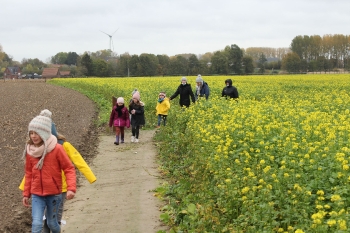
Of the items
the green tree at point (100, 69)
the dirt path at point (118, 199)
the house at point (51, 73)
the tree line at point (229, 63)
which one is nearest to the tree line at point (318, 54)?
the tree line at point (229, 63)

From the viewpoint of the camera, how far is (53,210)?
6086mm

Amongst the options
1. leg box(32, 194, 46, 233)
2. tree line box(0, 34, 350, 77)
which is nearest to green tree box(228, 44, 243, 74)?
tree line box(0, 34, 350, 77)

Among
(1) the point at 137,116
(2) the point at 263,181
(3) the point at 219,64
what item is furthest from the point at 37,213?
(3) the point at 219,64

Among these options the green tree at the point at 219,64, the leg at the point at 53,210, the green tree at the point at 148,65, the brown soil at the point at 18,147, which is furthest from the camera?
the green tree at the point at 148,65

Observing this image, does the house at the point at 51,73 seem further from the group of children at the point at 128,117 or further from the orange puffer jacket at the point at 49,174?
the orange puffer jacket at the point at 49,174

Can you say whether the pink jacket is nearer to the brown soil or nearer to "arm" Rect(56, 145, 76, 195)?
the brown soil

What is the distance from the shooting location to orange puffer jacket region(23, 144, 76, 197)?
5804 millimetres

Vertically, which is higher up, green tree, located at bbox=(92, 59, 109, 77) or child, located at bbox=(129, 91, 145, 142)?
green tree, located at bbox=(92, 59, 109, 77)

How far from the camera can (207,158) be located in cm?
812

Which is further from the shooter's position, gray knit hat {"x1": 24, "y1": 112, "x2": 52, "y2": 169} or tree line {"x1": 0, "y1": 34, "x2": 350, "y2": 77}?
tree line {"x1": 0, "y1": 34, "x2": 350, "y2": 77}

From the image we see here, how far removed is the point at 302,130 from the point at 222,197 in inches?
119

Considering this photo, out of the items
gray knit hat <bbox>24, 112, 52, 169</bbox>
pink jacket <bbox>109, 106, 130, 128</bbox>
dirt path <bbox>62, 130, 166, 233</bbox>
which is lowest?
dirt path <bbox>62, 130, 166, 233</bbox>

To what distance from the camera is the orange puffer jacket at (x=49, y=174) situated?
5.80m

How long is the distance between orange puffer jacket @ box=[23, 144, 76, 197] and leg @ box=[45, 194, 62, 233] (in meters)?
0.13
